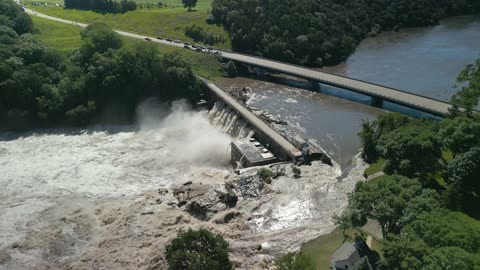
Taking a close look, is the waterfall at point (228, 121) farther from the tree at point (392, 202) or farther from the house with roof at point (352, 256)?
the house with roof at point (352, 256)

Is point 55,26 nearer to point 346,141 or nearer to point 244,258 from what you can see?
point 346,141

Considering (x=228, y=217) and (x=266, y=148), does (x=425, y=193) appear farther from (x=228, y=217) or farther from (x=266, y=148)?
(x=266, y=148)

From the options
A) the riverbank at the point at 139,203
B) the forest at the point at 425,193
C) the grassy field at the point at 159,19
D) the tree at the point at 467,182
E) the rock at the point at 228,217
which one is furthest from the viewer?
the grassy field at the point at 159,19

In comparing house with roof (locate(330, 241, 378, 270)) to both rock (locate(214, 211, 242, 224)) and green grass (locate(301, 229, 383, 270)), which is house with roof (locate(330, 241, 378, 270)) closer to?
green grass (locate(301, 229, 383, 270))

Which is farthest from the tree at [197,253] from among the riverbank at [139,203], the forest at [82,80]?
the forest at [82,80]

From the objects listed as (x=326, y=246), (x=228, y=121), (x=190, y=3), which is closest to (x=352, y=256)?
(x=326, y=246)

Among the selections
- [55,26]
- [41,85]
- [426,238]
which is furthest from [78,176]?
[55,26]
